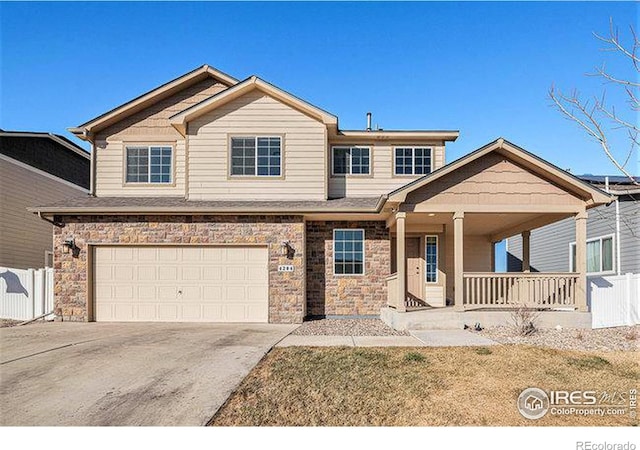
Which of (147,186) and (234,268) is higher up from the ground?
(147,186)

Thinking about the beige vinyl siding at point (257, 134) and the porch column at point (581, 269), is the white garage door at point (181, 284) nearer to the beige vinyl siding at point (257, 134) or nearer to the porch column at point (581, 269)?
the beige vinyl siding at point (257, 134)

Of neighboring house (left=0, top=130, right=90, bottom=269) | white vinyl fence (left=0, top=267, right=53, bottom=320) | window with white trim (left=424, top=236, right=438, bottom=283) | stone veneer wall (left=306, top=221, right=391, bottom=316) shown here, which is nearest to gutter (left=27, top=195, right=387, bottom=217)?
stone veneer wall (left=306, top=221, right=391, bottom=316)

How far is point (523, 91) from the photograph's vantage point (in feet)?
34.8

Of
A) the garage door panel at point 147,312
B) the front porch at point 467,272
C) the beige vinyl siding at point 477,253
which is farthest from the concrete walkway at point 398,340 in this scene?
the beige vinyl siding at point 477,253

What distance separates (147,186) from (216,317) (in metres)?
4.67

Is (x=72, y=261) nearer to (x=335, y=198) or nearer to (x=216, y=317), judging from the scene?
(x=216, y=317)

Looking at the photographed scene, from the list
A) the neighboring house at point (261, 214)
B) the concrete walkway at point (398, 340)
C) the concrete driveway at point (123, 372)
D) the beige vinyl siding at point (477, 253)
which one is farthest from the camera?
the beige vinyl siding at point (477, 253)

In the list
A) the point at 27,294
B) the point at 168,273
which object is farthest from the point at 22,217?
the point at 168,273

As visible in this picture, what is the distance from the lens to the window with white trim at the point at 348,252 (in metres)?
A: 13.0

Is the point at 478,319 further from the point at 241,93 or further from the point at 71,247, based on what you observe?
the point at 71,247

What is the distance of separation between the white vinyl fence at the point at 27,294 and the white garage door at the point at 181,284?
1.56 m

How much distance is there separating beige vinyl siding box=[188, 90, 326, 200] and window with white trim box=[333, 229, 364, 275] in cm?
129
